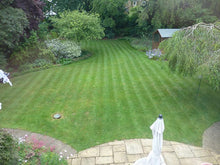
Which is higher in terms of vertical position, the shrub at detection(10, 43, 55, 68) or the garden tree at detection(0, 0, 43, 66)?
the garden tree at detection(0, 0, 43, 66)

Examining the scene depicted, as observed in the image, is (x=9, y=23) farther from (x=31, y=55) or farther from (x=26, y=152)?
(x=26, y=152)

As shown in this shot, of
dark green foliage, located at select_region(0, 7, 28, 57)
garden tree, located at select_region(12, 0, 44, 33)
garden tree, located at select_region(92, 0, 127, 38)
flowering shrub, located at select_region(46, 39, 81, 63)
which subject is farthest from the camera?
garden tree, located at select_region(92, 0, 127, 38)

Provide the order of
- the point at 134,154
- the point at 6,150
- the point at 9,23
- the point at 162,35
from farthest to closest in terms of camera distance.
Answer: the point at 162,35 < the point at 9,23 < the point at 134,154 < the point at 6,150

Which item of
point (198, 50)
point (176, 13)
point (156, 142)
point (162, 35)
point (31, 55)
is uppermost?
point (176, 13)

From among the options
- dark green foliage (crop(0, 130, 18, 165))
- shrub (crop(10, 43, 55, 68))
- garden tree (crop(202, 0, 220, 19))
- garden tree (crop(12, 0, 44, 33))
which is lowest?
dark green foliage (crop(0, 130, 18, 165))

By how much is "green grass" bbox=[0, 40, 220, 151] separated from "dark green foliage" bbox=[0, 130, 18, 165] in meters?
2.16

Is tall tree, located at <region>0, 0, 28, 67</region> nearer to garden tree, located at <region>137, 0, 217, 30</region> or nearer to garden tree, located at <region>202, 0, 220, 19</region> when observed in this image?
garden tree, located at <region>137, 0, 217, 30</region>

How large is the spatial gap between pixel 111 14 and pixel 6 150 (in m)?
25.0

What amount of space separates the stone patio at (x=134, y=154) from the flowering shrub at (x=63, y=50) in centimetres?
1148

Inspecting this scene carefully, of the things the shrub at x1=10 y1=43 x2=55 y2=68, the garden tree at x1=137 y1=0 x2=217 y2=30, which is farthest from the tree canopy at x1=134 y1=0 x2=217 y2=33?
the shrub at x1=10 y1=43 x2=55 y2=68

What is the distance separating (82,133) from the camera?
282 inches

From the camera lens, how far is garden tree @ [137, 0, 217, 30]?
2081 centimetres

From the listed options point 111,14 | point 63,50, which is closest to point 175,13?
point 111,14

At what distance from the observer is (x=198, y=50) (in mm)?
7547
